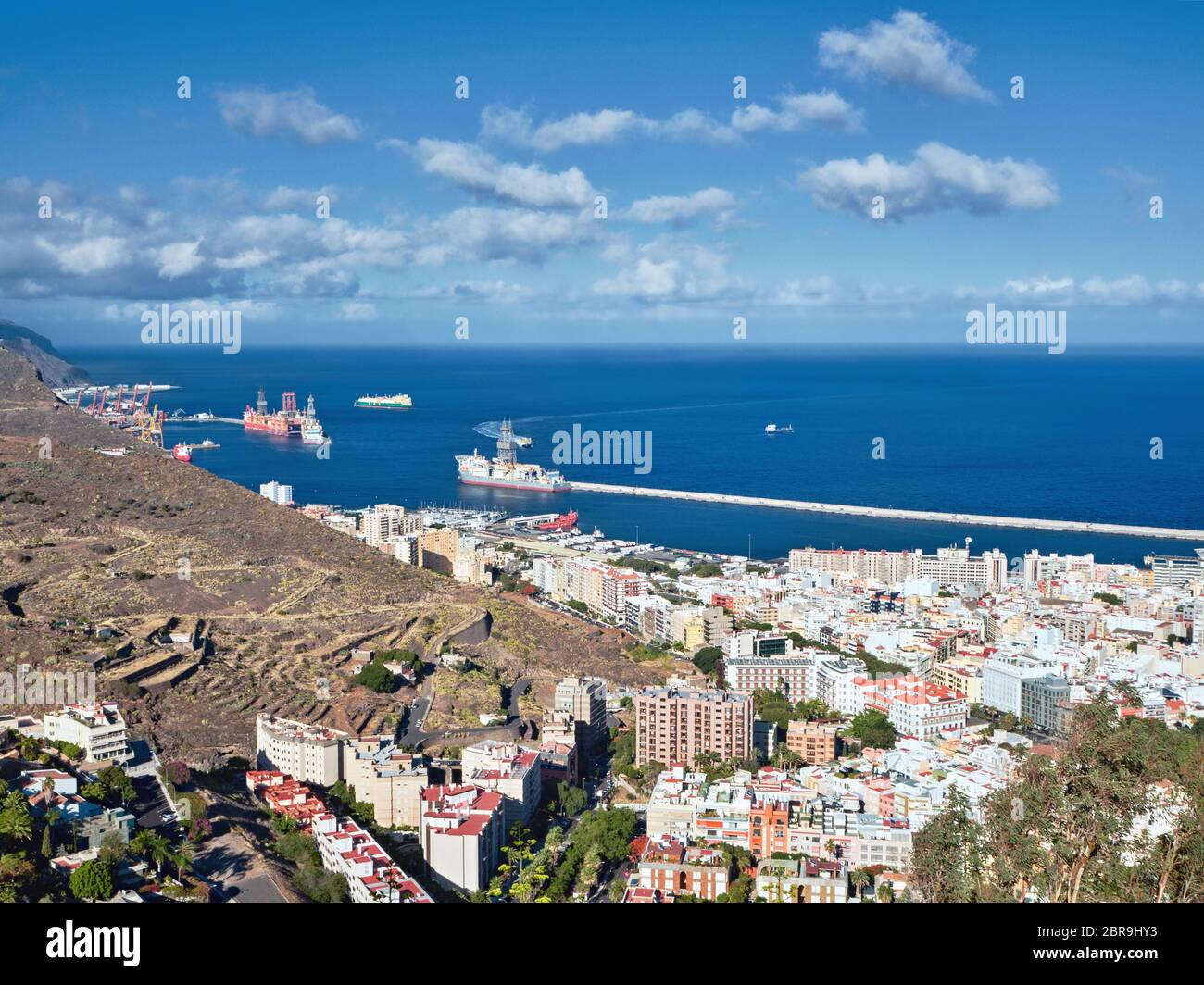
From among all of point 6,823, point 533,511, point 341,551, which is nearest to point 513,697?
point 341,551

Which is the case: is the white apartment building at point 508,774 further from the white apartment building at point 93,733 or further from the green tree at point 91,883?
the green tree at point 91,883

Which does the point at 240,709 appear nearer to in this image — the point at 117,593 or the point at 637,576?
the point at 117,593

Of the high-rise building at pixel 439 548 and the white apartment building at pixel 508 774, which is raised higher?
the high-rise building at pixel 439 548

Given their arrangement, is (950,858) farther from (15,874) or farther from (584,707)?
(584,707)

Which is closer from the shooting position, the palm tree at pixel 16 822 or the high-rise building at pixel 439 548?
the palm tree at pixel 16 822

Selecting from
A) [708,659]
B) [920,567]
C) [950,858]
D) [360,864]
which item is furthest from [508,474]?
[950,858]

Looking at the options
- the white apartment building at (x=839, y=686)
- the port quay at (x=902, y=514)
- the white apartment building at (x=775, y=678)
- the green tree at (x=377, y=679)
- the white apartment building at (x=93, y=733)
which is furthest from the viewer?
the port quay at (x=902, y=514)

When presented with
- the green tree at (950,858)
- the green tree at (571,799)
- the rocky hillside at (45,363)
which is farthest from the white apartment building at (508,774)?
the rocky hillside at (45,363)
